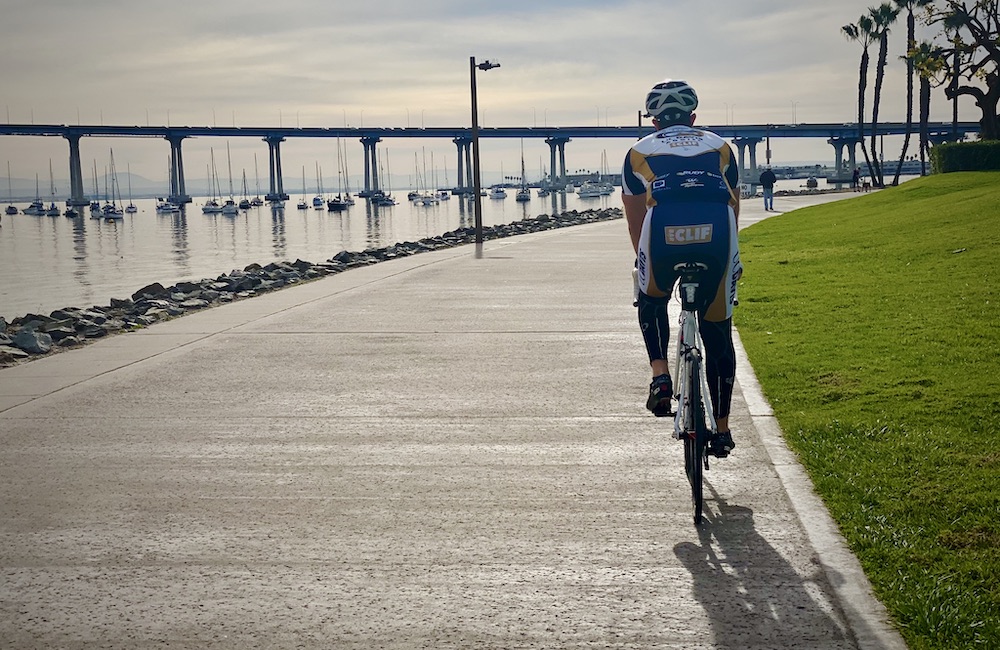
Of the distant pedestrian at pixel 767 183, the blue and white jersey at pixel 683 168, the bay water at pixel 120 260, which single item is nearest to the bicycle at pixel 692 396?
the blue and white jersey at pixel 683 168

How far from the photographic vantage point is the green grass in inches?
192

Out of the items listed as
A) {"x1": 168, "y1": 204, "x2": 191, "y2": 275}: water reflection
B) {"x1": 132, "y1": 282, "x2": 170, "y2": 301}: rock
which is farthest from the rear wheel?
{"x1": 168, "y1": 204, "x2": 191, "y2": 275}: water reflection

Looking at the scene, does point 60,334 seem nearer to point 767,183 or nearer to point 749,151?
point 767,183

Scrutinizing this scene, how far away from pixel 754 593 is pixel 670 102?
2909 millimetres

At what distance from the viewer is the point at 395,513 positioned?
20.1 feet

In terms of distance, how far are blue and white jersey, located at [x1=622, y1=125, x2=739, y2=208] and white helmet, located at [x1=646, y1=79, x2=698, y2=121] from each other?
196mm

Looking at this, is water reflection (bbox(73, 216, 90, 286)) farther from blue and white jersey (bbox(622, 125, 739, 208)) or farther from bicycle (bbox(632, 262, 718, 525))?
bicycle (bbox(632, 262, 718, 525))

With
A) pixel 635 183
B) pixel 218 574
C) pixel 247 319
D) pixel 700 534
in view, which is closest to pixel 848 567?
pixel 700 534

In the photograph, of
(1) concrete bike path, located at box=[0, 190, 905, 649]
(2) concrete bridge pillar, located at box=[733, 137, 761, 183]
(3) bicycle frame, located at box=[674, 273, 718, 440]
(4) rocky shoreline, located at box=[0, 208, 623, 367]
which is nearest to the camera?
(1) concrete bike path, located at box=[0, 190, 905, 649]

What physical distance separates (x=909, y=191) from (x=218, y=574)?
34.3 meters

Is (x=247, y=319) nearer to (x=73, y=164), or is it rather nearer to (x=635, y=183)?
(x=635, y=183)

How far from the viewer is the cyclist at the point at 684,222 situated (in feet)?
20.0

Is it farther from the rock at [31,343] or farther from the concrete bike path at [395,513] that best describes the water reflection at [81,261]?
the concrete bike path at [395,513]

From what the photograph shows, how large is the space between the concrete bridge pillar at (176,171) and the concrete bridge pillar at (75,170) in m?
13.9
